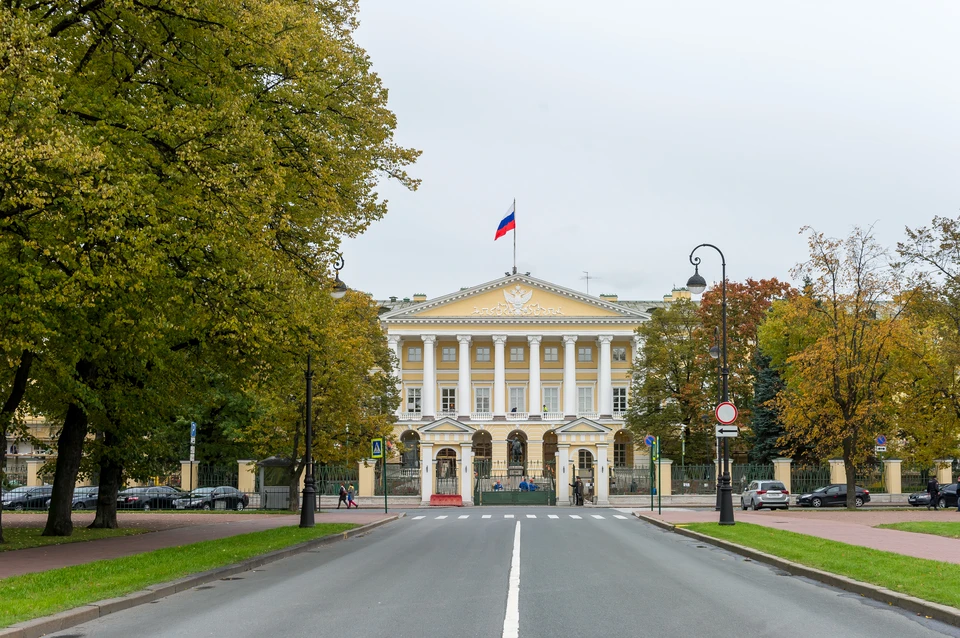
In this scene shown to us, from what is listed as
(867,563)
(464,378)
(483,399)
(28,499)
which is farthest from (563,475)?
(867,563)

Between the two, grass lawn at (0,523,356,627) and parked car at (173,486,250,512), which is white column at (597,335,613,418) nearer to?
parked car at (173,486,250,512)

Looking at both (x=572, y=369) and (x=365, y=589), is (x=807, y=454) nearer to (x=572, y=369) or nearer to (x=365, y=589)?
(x=572, y=369)

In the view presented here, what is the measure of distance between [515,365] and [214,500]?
153 ft

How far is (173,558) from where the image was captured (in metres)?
17.4

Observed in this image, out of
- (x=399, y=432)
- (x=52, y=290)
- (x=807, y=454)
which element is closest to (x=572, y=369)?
(x=399, y=432)

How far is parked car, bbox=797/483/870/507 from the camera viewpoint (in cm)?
5222

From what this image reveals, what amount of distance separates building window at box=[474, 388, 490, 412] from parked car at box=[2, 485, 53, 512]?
153 ft

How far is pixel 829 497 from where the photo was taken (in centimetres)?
5253

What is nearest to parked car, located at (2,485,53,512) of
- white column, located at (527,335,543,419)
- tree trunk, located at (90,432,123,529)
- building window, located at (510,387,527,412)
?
tree trunk, located at (90,432,123,529)

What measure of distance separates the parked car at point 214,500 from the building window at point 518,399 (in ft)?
141

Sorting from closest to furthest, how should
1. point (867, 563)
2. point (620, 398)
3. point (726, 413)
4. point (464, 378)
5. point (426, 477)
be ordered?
point (867, 563) → point (726, 413) → point (426, 477) → point (464, 378) → point (620, 398)

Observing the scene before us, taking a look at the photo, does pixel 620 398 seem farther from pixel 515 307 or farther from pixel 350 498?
pixel 350 498

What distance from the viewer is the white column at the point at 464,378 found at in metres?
87.0

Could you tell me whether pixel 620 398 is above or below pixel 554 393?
below
